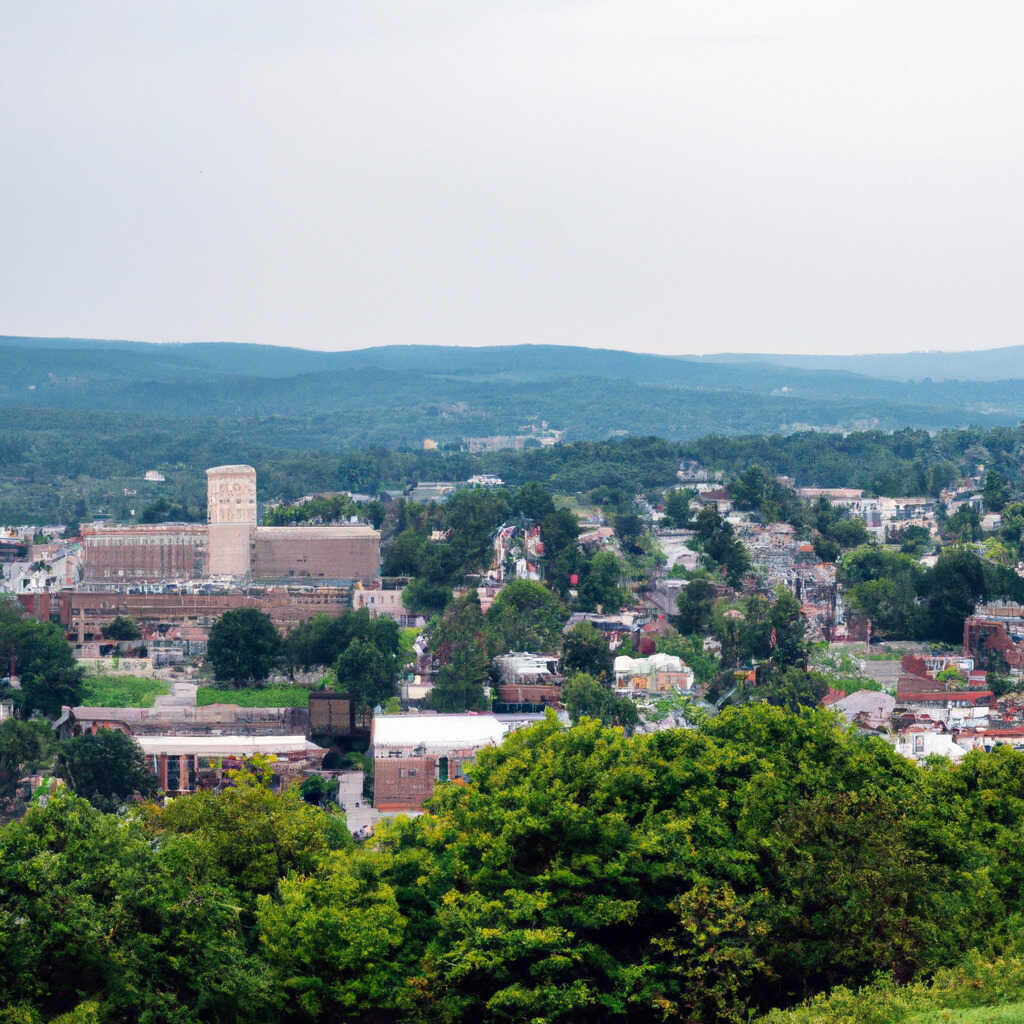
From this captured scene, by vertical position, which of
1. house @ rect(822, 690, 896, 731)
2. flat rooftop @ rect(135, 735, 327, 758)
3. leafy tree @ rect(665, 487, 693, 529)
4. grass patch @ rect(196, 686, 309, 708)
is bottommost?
grass patch @ rect(196, 686, 309, 708)

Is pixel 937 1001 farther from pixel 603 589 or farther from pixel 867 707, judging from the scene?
pixel 603 589

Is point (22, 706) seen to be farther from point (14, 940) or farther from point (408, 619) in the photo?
point (14, 940)

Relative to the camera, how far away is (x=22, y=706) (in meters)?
37.3

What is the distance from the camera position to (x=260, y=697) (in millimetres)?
39531

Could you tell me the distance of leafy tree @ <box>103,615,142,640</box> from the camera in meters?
46.8

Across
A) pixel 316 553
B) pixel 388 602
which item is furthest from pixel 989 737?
pixel 316 553

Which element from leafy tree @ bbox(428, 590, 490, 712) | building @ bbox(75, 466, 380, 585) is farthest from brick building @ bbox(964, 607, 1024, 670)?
building @ bbox(75, 466, 380, 585)

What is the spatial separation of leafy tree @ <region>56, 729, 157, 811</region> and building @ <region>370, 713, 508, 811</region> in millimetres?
3828

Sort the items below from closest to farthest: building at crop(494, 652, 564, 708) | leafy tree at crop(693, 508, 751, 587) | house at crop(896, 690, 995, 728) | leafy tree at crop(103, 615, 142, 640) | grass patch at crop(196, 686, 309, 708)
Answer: house at crop(896, 690, 995, 728), building at crop(494, 652, 564, 708), grass patch at crop(196, 686, 309, 708), leafy tree at crop(103, 615, 142, 640), leafy tree at crop(693, 508, 751, 587)

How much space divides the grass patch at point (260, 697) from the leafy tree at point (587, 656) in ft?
18.6

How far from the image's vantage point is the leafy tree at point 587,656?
38.9 meters

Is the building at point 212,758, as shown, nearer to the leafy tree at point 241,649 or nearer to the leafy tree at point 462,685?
the leafy tree at point 462,685

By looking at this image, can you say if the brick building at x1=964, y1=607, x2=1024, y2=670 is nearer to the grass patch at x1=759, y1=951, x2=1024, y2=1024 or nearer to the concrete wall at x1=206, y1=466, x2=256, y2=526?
the grass patch at x1=759, y1=951, x2=1024, y2=1024

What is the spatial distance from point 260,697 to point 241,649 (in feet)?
6.31
